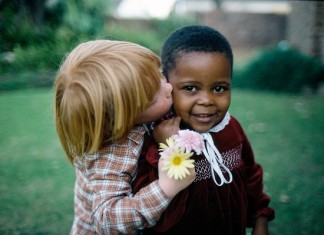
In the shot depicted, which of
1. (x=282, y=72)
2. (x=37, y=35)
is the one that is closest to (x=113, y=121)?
(x=282, y=72)

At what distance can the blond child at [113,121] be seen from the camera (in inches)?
55.3

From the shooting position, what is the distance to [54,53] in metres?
12.6

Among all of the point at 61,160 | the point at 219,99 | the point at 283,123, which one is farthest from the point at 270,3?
the point at 219,99

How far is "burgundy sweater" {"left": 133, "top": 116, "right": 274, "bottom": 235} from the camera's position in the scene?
1.60 meters

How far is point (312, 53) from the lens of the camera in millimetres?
11656

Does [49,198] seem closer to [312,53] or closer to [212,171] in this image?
[212,171]

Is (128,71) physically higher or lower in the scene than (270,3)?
higher

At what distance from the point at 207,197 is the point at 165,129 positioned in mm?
390

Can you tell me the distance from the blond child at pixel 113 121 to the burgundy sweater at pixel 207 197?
9cm

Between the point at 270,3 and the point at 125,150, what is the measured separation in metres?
34.4

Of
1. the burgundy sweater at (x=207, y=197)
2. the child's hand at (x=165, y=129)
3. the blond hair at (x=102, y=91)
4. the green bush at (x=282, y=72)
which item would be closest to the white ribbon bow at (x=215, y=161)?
the burgundy sweater at (x=207, y=197)

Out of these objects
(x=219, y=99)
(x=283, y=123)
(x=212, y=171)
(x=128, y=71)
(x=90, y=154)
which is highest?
(x=128, y=71)

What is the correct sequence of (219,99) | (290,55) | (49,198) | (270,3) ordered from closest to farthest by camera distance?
1. (219,99)
2. (49,198)
3. (290,55)
4. (270,3)

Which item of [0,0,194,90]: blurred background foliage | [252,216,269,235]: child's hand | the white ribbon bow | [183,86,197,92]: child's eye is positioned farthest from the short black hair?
[0,0,194,90]: blurred background foliage
